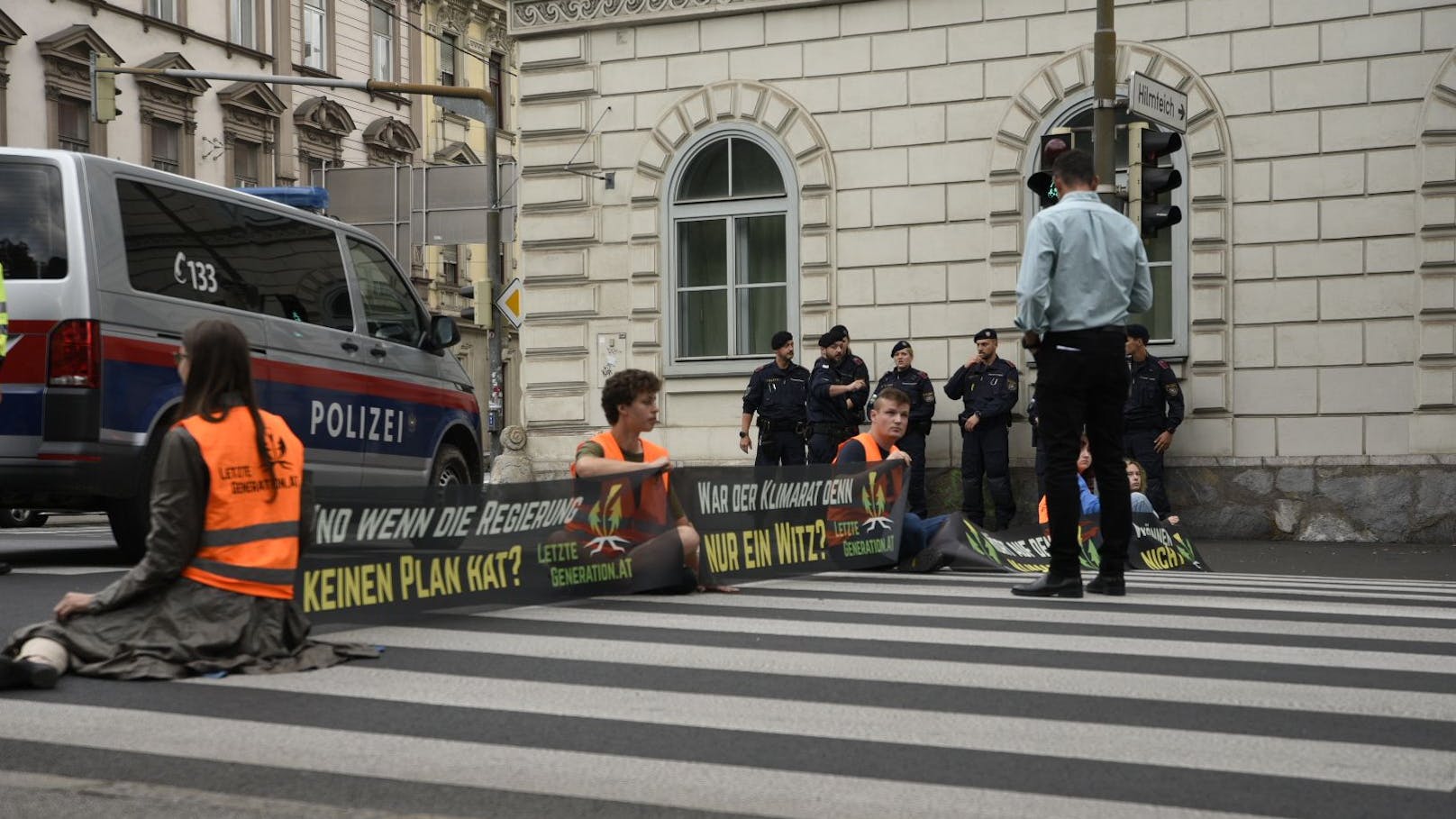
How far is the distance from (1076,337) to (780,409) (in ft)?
27.5

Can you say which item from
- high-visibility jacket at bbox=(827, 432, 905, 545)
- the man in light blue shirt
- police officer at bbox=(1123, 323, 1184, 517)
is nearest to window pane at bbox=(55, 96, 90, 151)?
police officer at bbox=(1123, 323, 1184, 517)

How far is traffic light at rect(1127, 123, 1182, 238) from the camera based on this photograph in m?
12.0

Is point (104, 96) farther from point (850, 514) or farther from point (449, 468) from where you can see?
point (850, 514)

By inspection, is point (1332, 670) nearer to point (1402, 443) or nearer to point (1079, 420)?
point (1079, 420)

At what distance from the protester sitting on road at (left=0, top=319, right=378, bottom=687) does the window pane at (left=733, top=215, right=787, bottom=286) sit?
42.2 ft

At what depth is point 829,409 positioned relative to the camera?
52.1 ft

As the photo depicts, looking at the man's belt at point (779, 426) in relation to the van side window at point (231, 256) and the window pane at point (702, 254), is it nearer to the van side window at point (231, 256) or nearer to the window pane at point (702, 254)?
the window pane at point (702, 254)

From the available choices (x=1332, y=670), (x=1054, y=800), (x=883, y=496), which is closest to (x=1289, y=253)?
(x=883, y=496)

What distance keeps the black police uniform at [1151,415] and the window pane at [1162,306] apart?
0.97 m

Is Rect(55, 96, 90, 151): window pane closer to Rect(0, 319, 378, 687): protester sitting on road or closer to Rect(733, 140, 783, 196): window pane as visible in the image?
Rect(733, 140, 783, 196): window pane

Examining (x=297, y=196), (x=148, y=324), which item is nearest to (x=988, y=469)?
(x=297, y=196)

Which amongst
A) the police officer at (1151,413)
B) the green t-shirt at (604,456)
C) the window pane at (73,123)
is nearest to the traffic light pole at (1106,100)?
the police officer at (1151,413)

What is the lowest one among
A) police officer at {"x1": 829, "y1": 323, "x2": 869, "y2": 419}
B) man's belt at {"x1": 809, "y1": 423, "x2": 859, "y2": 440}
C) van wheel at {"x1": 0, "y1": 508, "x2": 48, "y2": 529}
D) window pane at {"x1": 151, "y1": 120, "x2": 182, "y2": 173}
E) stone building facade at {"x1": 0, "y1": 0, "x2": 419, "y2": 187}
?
van wheel at {"x1": 0, "y1": 508, "x2": 48, "y2": 529}

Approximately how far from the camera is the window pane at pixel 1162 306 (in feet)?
54.9
